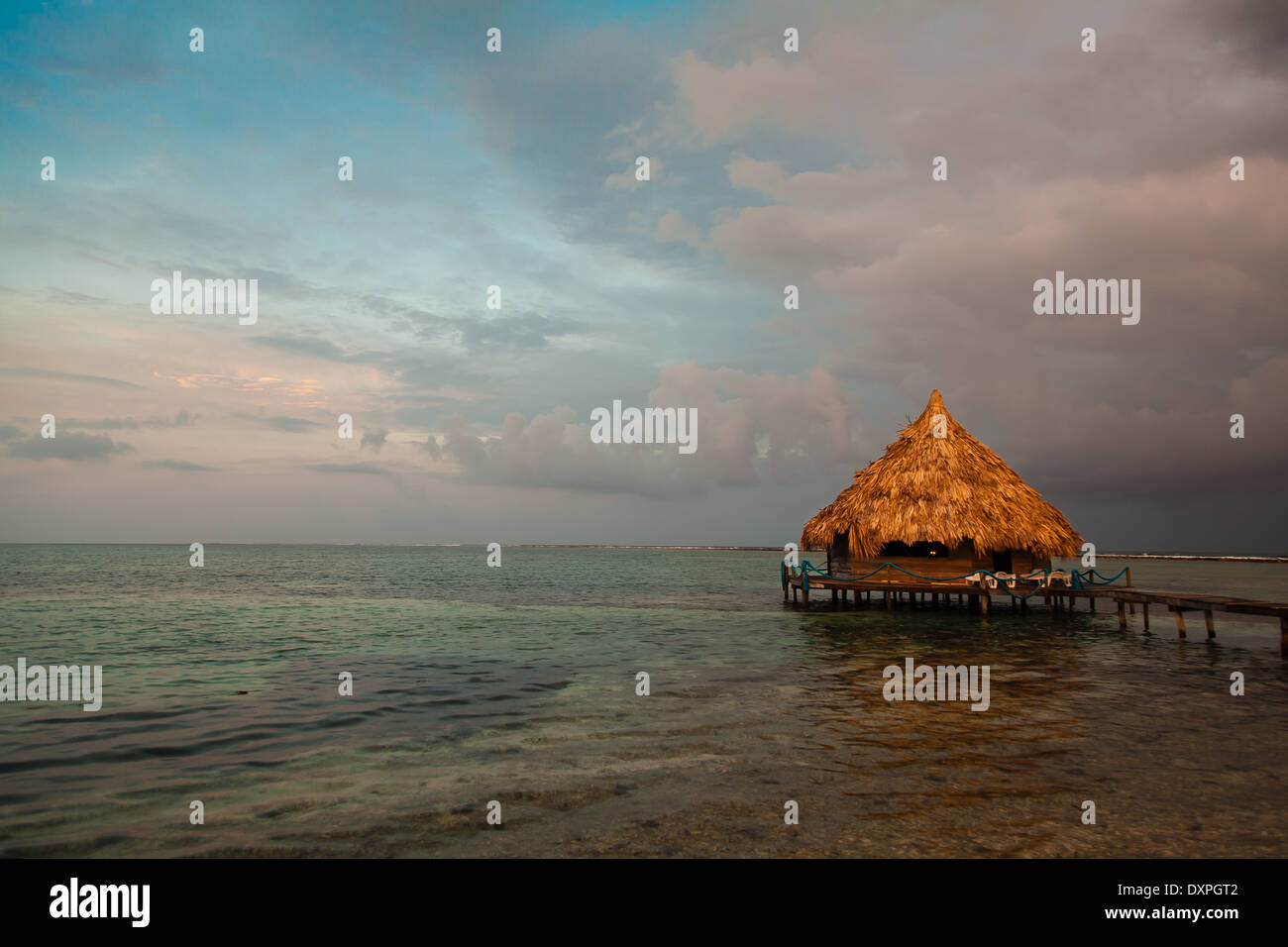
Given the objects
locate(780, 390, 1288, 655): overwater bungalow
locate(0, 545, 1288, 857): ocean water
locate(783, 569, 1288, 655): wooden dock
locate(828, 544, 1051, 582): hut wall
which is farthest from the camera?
locate(828, 544, 1051, 582): hut wall

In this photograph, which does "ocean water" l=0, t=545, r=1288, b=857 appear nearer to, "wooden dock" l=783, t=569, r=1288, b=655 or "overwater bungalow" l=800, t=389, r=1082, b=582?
"wooden dock" l=783, t=569, r=1288, b=655

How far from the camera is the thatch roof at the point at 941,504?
28.6 m

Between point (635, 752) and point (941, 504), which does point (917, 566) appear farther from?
point (635, 752)

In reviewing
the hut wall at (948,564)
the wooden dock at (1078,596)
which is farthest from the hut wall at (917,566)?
the wooden dock at (1078,596)

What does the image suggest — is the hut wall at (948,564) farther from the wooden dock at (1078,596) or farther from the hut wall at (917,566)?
the wooden dock at (1078,596)

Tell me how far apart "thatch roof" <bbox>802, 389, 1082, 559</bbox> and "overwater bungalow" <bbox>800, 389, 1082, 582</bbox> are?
1.6 inches

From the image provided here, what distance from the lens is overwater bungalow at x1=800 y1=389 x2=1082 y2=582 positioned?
94.2ft

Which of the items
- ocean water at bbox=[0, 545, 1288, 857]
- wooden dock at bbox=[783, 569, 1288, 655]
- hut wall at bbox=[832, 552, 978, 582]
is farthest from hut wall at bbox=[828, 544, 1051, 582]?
ocean water at bbox=[0, 545, 1288, 857]

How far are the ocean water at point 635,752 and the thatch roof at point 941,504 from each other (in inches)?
290

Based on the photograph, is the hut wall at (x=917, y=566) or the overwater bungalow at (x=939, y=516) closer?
the overwater bungalow at (x=939, y=516)

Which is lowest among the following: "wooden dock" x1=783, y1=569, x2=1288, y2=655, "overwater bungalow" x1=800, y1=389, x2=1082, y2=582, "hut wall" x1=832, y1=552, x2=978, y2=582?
"wooden dock" x1=783, y1=569, x2=1288, y2=655

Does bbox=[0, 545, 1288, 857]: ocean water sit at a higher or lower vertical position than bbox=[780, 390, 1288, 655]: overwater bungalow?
lower

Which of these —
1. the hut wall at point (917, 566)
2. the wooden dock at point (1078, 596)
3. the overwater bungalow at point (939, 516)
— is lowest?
the wooden dock at point (1078, 596)
